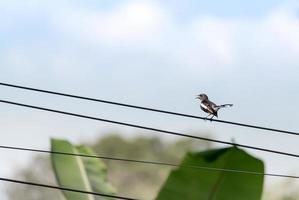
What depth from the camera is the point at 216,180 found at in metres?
4.30

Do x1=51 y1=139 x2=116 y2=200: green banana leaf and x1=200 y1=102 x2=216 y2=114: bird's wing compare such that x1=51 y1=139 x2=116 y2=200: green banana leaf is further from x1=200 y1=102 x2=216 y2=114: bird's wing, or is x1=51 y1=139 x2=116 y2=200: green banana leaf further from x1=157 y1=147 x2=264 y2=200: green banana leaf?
x1=200 y1=102 x2=216 y2=114: bird's wing

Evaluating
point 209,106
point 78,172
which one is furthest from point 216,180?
point 78,172

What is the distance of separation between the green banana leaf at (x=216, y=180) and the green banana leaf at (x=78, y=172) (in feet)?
2.91

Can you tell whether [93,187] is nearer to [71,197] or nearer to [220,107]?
[71,197]

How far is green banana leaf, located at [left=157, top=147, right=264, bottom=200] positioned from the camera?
4191 mm

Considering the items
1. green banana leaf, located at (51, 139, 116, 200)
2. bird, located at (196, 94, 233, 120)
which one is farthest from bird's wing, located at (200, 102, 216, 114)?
green banana leaf, located at (51, 139, 116, 200)

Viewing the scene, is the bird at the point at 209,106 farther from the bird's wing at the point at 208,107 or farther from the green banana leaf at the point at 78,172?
the green banana leaf at the point at 78,172

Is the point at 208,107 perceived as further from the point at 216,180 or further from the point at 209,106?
the point at 216,180

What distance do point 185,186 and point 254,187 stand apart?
0.37 meters

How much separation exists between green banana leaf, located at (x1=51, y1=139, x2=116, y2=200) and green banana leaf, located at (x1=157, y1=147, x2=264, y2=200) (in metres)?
0.89

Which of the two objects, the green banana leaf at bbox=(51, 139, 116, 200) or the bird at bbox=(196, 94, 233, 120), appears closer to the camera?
the bird at bbox=(196, 94, 233, 120)

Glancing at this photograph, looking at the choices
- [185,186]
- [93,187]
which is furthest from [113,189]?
[185,186]

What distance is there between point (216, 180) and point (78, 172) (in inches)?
49.7

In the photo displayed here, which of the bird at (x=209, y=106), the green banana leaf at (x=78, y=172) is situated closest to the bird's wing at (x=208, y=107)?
the bird at (x=209, y=106)
